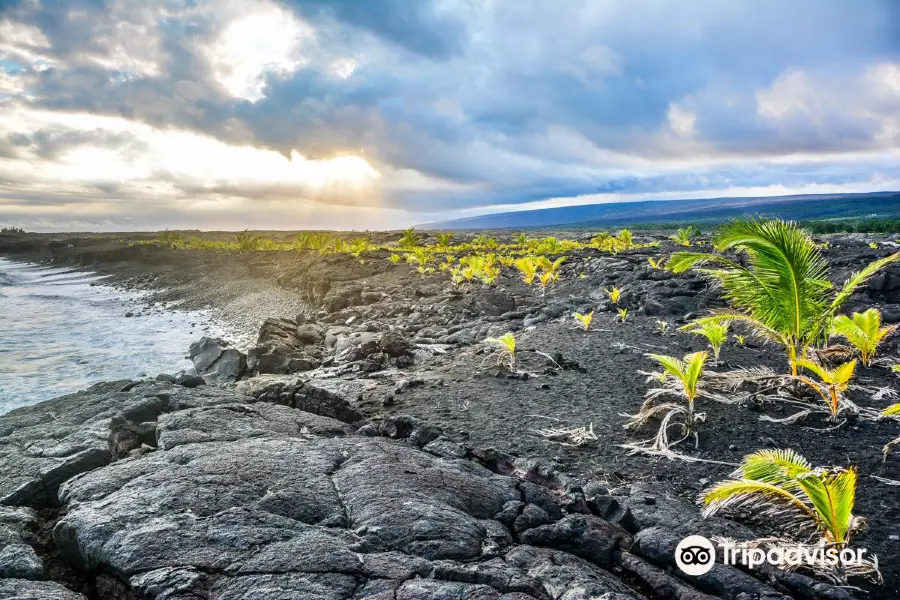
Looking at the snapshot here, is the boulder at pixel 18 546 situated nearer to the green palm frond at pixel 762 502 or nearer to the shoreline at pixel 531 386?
the shoreline at pixel 531 386

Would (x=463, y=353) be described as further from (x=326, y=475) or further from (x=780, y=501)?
(x=780, y=501)

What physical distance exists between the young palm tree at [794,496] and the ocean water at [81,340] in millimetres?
10528

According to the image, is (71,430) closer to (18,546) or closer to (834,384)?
(18,546)

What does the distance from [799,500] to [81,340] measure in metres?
17.7

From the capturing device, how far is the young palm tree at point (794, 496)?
137 inches

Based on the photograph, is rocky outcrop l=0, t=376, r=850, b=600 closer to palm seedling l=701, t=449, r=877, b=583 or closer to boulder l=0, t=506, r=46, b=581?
boulder l=0, t=506, r=46, b=581

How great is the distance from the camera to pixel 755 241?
6902 mm

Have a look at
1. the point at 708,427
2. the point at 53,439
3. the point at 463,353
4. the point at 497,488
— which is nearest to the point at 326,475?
the point at 497,488

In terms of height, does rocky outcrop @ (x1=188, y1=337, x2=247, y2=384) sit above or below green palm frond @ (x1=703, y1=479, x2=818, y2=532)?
below

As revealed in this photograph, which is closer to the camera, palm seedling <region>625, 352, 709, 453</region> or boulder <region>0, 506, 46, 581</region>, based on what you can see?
boulder <region>0, 506, 46, 581</region>

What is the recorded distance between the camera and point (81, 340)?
15180mm

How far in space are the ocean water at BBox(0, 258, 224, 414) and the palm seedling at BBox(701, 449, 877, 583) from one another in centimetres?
1052

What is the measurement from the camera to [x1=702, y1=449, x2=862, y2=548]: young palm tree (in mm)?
3475

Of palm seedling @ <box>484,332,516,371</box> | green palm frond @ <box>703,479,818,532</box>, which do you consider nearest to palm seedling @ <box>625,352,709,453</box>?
green palm frond @ <box>703,479,818,532</box>
